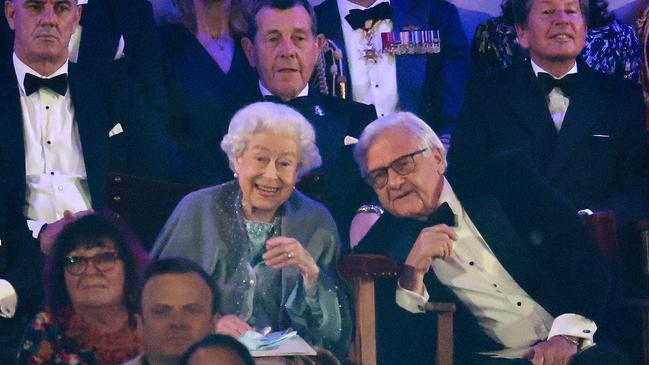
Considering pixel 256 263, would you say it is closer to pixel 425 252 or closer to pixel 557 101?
pixel 425 252

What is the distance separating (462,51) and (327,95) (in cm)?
55

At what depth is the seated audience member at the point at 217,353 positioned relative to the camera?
4.40 m

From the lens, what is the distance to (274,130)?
15.4 ft

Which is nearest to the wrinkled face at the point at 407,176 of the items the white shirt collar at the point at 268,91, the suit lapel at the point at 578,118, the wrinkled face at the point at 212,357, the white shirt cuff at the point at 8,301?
the white shirt collar at the point at 268,91

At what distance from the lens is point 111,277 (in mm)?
4586

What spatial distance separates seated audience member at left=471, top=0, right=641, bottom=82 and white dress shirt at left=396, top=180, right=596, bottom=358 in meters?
0.67

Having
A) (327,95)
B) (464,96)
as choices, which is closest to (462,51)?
(464,96)

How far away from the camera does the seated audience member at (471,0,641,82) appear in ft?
17.2

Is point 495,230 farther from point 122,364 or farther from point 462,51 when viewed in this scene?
point 122,364

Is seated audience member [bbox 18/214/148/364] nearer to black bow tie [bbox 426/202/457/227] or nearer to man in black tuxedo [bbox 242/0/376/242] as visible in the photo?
man in black tuxedo [bbox 242/0/376/242]

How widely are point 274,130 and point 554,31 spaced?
1.11m

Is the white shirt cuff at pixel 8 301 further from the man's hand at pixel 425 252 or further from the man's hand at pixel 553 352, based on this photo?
the man's hand at pixel 553 352

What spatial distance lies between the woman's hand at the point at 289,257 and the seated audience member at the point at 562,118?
0.69 meters

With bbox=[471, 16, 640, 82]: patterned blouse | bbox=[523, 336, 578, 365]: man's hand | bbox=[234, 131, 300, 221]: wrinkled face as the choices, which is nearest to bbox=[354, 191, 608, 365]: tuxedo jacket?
bbox=[523, 336, 578, 365]: man's hand
